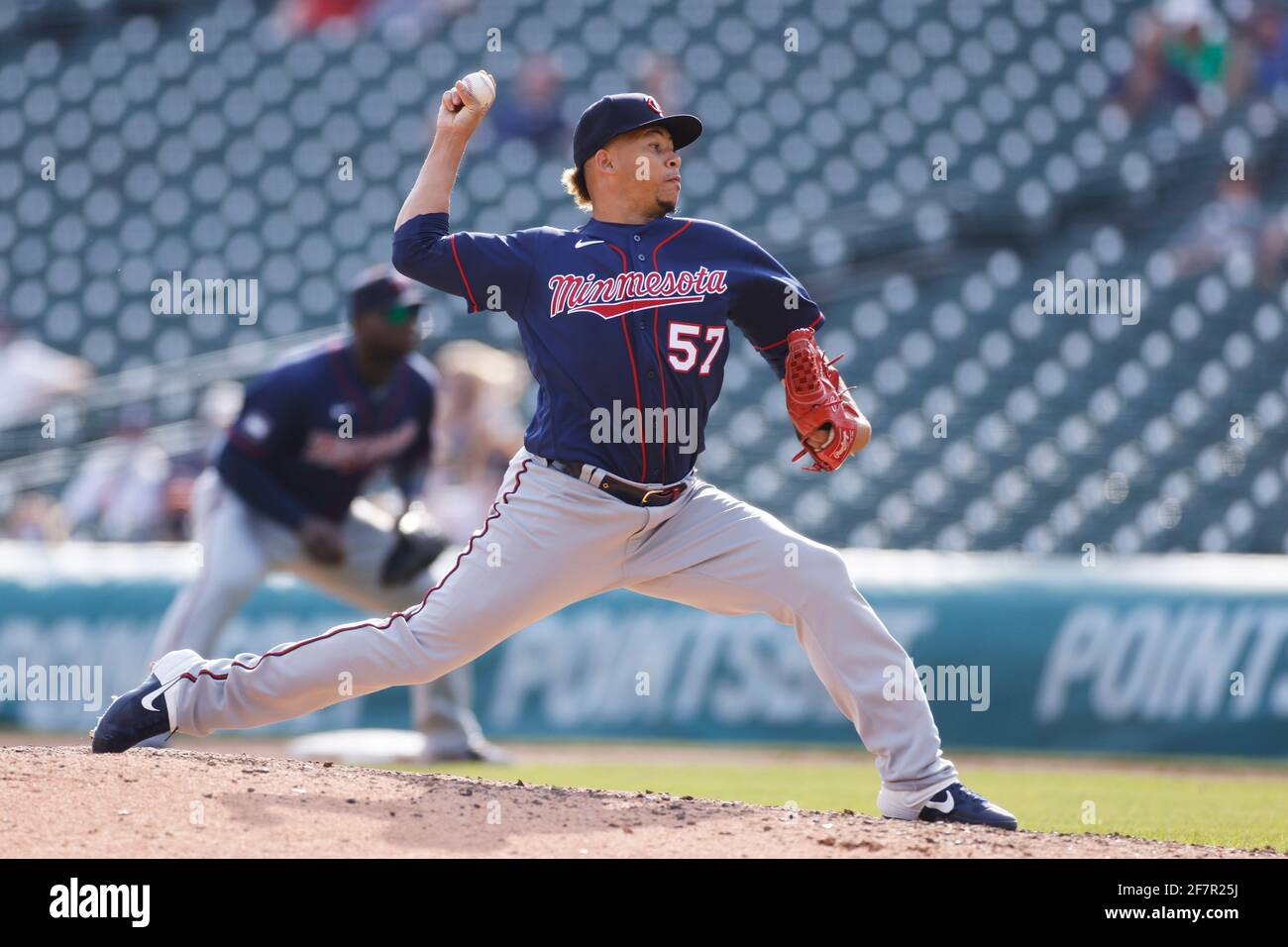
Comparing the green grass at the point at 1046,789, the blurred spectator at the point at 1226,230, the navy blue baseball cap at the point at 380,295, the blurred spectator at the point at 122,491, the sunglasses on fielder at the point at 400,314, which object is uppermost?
the blurred spectator at the point at 1226,230

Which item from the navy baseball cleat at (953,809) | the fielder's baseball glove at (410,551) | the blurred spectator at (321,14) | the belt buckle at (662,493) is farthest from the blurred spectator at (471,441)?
the blurred spectator at (321,14)

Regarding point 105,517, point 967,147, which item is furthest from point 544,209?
point 105,517

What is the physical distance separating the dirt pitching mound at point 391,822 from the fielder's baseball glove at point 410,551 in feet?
7.10

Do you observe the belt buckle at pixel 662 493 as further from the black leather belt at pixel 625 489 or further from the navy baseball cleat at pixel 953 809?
the navy baseball cleat at pixel 953 809

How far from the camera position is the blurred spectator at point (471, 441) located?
7.58 metres

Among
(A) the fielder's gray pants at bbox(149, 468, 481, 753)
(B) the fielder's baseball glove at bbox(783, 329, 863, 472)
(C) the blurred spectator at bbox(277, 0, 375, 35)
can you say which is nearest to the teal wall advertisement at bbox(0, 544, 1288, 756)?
(A) the fielder's gray pants at bbox(149, 468, 481, 753)

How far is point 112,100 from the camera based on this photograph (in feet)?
37.2

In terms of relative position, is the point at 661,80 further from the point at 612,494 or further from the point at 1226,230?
the point at 612,494

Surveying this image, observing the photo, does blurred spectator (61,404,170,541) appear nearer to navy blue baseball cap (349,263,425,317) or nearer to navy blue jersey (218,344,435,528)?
navy blue jersey (218,344,435,528)

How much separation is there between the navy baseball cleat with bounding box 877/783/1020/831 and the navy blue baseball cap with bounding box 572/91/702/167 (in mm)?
1572

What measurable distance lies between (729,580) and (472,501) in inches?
171

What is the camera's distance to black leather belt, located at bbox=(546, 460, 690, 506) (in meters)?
3.27

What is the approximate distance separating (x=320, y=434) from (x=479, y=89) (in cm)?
259

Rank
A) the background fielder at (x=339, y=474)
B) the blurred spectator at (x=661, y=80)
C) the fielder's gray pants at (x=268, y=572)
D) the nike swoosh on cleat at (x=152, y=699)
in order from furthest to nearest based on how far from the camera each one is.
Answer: the blurred spectator at (x=661, y=80), the background fielder at (x=339, y=474), the fielder's gray pants at (x=268, y=572), the nike swoosh on cleat at (x=152, y=699)
